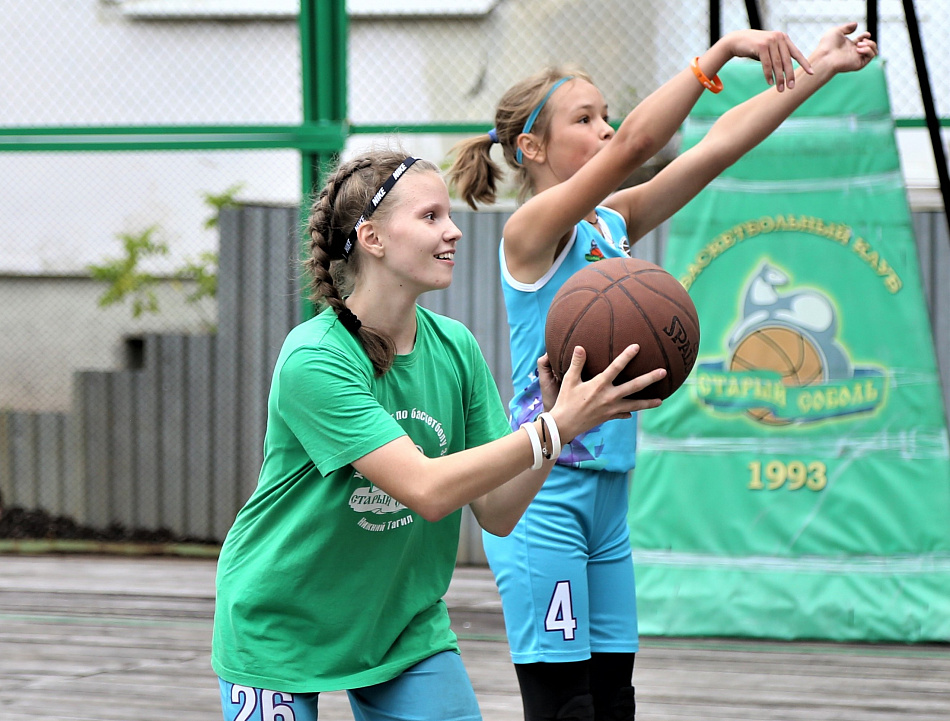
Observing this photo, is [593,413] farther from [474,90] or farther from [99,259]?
[99,259]

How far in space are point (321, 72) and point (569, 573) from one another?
430 centimetres

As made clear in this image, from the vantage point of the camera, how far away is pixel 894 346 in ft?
16.9

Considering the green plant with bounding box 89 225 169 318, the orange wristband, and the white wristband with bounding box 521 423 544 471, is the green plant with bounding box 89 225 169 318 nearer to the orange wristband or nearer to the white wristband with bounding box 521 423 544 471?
the orange wristband

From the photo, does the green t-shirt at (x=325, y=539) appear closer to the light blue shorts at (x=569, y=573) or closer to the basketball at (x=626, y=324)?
the basketball at (x=626, y=324)

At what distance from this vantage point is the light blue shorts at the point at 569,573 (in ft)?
8.86

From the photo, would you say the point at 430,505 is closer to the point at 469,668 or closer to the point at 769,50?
the point at 769,50

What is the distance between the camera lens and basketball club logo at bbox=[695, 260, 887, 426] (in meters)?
5.16

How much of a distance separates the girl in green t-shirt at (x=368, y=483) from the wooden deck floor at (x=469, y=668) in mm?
1910

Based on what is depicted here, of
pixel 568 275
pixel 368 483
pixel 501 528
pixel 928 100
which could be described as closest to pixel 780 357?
pixel 928 100

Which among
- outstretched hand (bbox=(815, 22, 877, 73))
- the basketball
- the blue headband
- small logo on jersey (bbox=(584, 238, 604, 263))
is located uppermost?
outstretched hand (bbox=(815, 22, 877, 73))

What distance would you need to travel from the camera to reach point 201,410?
6.86 metres

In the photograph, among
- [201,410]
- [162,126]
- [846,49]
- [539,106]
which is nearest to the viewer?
[846,49]

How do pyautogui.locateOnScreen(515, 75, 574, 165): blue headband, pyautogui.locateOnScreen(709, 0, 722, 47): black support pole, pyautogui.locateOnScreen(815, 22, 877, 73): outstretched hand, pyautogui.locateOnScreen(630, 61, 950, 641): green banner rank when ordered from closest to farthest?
pyautogui.locateOnScreen(815, 22, 877, 73): outstretched hand, pyautogui.locateOnScreen(515, 75, 574, 165): blue headband, pyautogui.locateOnScreen(630, 61, 950, 641): green banner, pyautogui.locateOnScreen(709, 0, 722, 47): black support pole

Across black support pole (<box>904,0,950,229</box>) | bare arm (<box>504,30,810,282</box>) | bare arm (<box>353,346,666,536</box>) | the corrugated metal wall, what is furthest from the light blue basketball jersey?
the corrugated metal wall
